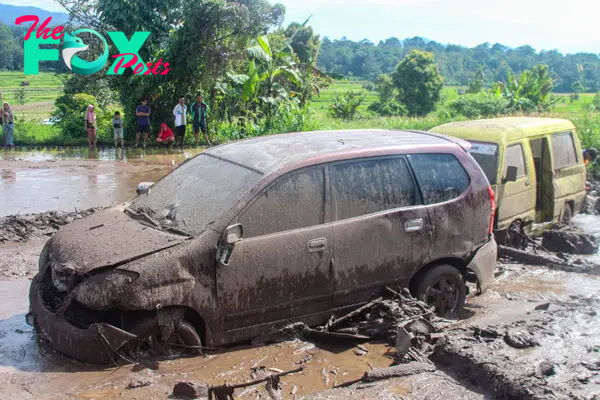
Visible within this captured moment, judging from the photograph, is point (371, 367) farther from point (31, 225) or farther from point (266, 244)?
point (31, 225)

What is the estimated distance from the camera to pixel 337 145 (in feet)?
20.0

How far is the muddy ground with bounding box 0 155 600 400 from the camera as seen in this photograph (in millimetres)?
4590

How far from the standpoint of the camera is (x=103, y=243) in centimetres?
510

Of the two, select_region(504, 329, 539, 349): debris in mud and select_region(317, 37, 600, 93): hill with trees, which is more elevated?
select_region(317, 37, 600, 93): hill with trees

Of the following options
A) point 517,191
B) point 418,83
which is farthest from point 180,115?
point 418,83

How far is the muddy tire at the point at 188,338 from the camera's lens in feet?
16.5

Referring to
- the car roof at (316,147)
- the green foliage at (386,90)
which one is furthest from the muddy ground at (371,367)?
the green foliage at (386,90)

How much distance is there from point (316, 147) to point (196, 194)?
1.22 m

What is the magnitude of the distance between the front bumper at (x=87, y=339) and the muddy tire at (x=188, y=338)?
1.31ft

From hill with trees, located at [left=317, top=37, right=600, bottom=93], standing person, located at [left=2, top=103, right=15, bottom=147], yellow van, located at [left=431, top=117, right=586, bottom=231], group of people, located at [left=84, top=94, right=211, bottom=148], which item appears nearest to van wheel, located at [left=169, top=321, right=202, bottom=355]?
yellow van, located at [left=431, top=117, right=586, bottom=231]

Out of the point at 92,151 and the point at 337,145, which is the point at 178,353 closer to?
the point at 337,145

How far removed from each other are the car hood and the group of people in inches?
554

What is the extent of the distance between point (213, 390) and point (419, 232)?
2.58 metres

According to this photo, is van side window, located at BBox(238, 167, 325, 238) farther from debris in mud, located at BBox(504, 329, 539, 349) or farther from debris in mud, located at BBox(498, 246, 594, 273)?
debris in mud, located at BBox(498, 246, 594, 273)
